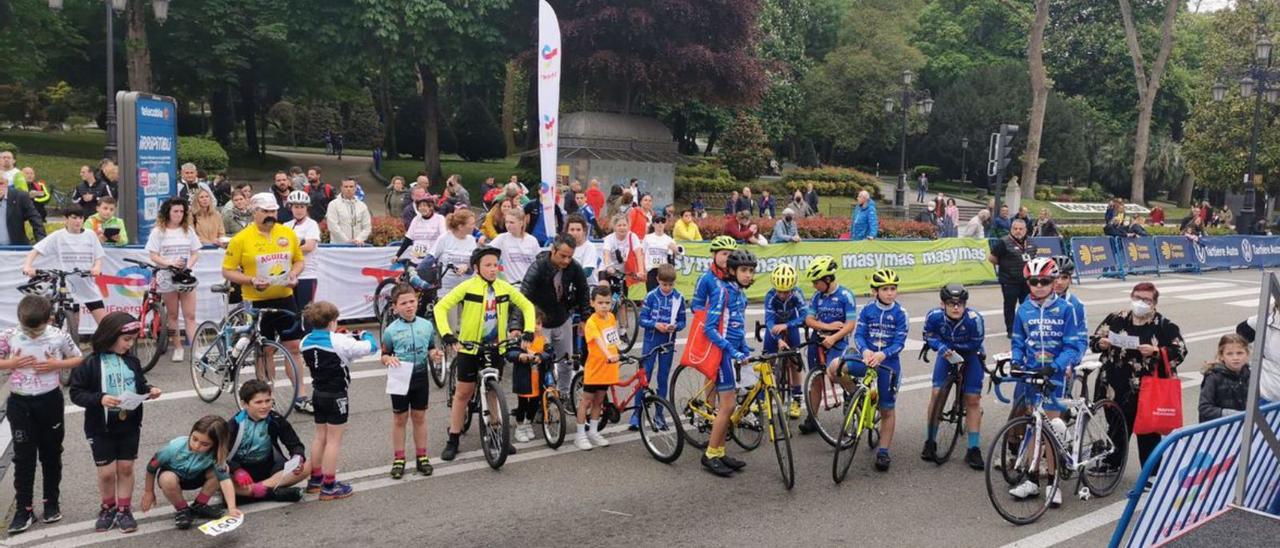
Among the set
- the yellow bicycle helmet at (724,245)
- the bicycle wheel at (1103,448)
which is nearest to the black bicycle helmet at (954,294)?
the bicycle wheel at (1103,448)

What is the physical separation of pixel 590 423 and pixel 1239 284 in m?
22.6

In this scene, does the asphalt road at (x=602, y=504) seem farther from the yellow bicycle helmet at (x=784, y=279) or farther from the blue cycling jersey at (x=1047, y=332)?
the yellow bicycle helmet at (x=784, y=279)

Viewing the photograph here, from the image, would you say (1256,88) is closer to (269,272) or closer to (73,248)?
(269,272)

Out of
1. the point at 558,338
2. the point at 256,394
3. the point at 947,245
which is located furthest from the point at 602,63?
the point at 256,394

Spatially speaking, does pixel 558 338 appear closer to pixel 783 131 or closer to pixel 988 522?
pixel 988 522

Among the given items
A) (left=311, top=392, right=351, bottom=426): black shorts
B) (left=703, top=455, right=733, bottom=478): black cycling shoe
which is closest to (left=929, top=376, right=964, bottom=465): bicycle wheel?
(left=703, top=455, right=733, bottom=478): black cycling shoe

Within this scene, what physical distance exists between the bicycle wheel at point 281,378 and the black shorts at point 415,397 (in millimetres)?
1926

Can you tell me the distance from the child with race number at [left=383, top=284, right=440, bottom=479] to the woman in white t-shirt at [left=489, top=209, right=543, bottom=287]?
3436 millimetres

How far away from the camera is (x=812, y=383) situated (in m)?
9.28

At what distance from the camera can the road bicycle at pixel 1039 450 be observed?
7.42 m

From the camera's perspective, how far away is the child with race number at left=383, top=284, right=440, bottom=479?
768cm

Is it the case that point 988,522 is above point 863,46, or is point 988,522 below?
below

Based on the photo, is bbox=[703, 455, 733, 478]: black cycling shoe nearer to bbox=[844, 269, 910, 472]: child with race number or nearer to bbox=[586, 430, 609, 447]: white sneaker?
bbox=[586, 430, 609, 447]: white sneaker

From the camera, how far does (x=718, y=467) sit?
8320 mm
